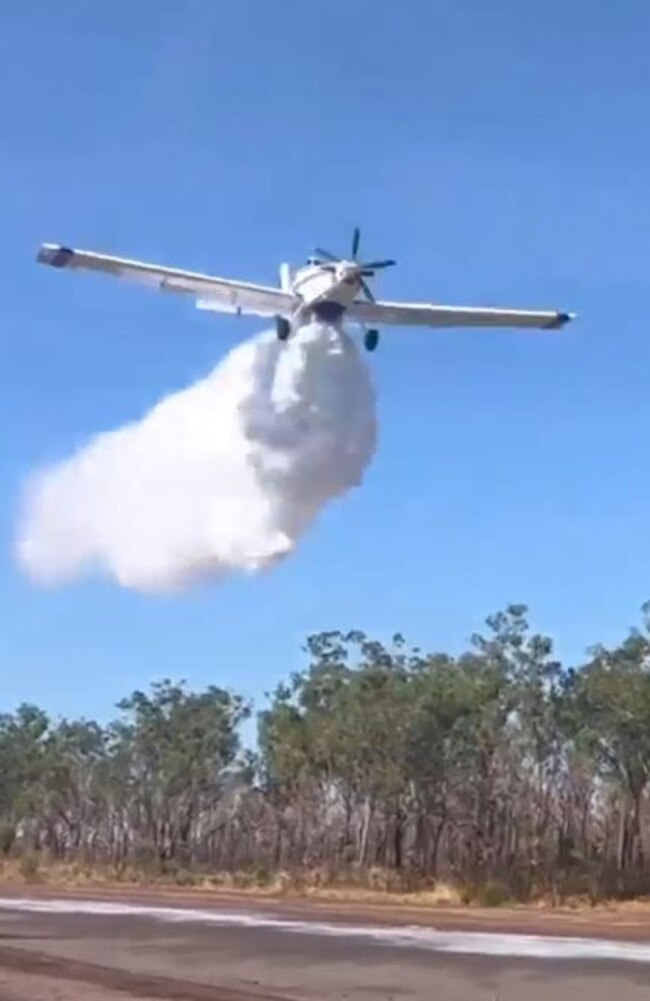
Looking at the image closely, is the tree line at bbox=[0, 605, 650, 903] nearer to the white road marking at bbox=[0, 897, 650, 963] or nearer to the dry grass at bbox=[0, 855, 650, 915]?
the dry grass at bbox=[0, 855, 650, 915]

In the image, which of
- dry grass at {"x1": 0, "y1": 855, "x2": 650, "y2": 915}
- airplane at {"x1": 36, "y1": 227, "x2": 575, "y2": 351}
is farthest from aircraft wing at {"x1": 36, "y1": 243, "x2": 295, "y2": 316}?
dry grass at {"x1": 0, "y1": 855, "x2": 650, "y2": 915}

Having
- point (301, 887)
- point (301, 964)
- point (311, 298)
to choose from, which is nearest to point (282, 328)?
point (311, 298)

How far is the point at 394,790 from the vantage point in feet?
266

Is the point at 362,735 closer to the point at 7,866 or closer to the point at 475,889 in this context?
the point at 475,889

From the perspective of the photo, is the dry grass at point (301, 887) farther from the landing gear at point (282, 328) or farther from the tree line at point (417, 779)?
the landing gear at point (282, 328)

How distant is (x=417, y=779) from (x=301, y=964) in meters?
51.5

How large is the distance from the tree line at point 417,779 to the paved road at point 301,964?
23.0m

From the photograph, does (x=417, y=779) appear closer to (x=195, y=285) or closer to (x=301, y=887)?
(x=301, y=887)

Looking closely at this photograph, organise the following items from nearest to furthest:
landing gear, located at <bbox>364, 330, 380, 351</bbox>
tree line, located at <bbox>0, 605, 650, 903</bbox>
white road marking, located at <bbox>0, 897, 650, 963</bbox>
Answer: white road marking, located at <bbox>0, 897, 650, 963</bbox> → landing gear, located at <bbox>364, 330, 380, 351</bbox> → tree line, located at <bbox>0, 605, 650, 903</bbox>

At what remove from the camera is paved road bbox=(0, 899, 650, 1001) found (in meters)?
25.7

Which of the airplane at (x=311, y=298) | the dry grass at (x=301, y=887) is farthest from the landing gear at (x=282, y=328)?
the dry grass at (x=301, y=887)

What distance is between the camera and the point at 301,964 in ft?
101

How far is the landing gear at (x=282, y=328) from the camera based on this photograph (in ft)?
153

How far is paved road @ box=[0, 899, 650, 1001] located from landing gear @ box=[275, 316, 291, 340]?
1579 centimetres
